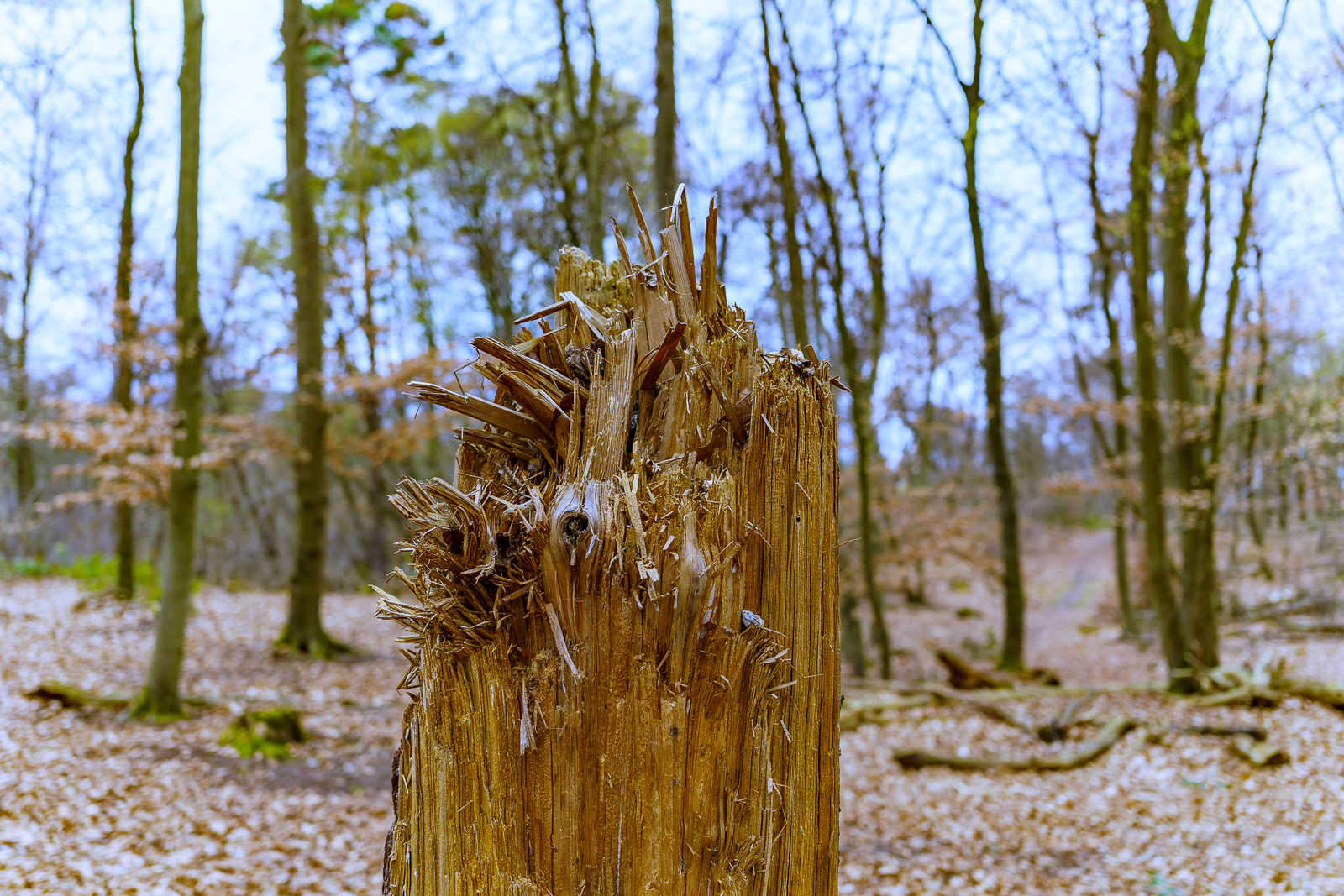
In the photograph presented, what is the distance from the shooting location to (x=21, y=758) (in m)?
5.11

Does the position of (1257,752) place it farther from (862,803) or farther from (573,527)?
(573,527)

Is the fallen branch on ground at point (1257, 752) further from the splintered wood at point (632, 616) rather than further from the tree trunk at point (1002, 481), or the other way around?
the splintered wood at point (632, 616)

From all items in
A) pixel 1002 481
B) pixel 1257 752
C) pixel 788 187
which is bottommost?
pixel 1257 752

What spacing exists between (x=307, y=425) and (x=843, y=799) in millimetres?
7543

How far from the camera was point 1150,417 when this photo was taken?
317 inches

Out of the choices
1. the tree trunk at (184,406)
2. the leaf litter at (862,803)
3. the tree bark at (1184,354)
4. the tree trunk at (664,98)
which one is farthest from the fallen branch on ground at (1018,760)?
the tree trunk at (664,98)

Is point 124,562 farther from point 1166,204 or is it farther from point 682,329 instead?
point 1166,204

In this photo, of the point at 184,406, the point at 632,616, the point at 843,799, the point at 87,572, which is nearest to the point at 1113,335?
the point at 843,799

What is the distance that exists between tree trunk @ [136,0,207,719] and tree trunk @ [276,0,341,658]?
9.66 ft

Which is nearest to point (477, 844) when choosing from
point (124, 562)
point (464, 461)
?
point (464, 461)

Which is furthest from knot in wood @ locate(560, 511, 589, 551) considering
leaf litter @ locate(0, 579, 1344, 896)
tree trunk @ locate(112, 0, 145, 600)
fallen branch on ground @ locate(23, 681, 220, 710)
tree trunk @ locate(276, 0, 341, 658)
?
tree trunk @ locate(112, 0, 145, 600)

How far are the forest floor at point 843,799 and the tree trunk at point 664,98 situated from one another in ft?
21.3

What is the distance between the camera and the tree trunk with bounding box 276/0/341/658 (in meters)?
9.46

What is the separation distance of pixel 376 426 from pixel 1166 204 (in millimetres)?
12687
